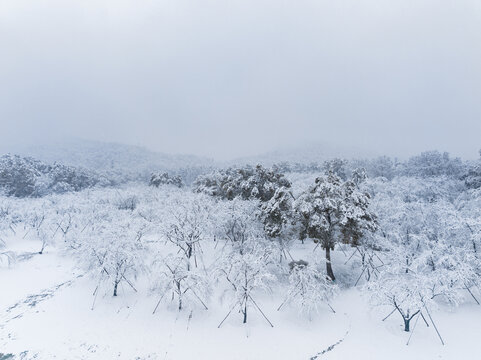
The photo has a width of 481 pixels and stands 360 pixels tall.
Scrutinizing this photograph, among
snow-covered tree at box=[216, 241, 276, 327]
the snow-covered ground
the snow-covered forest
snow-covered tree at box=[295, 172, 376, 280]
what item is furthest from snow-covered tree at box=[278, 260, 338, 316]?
snow-covered tree at box=[295, 172, 376, 280]

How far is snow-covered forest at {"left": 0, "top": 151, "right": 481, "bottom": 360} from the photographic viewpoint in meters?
17.8

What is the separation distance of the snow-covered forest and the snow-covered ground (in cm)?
8

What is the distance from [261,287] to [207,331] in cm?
562

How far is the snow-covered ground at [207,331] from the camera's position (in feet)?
56.0

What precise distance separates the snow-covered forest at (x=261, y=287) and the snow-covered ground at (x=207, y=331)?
8cm

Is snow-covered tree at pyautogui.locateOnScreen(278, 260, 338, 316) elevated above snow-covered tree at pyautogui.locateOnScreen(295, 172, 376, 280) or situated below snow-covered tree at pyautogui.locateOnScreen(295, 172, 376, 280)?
below

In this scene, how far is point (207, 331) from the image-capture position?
1912 cm

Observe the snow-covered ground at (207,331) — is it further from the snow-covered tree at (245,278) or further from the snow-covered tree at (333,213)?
the snow-covered tree at (333,213)

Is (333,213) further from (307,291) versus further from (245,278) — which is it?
(245,278)

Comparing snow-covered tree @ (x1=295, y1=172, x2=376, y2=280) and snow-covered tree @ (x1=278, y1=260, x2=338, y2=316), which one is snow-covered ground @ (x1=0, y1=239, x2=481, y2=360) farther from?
snow-covered tree @ (x1=295, y1=172, x2=376, y2=280)

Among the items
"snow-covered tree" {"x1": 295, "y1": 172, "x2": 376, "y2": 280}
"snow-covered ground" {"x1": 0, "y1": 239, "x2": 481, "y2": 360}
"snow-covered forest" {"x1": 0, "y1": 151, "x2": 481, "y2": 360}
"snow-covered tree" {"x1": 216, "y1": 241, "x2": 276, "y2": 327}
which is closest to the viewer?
"snow-covered ground" {"x1": 0, "y1": 239, "x2": 481, "y2": 360}

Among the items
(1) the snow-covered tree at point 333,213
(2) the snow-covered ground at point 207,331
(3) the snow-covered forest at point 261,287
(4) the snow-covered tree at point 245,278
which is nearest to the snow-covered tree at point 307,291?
(3) the snow-covered forest at point 261,287

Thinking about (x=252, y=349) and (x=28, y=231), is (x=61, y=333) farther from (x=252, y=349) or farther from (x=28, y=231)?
(x=28, y=231)

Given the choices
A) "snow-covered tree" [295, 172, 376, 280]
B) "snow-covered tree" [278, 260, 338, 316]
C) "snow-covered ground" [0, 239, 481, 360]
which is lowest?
"snow-covered ground" [0, 239, 481, 360]
